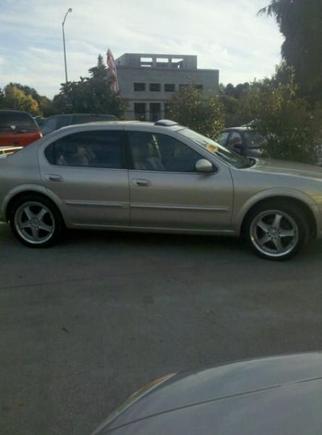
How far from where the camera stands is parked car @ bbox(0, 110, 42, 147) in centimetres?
1377

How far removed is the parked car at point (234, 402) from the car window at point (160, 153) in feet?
13.0

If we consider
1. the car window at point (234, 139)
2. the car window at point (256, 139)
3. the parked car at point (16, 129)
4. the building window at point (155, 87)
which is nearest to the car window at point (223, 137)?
the car window at point (234, 139)

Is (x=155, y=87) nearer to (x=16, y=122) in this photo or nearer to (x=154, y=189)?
(x=16, y=122)

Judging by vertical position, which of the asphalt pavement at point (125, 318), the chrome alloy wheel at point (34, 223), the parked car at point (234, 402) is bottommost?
the asphalt pavement at point (125, 318)

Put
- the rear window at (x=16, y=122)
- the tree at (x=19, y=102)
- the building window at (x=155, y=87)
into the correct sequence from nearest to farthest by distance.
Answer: the rear window at (x=16, y=122) < the tree at (x=19, y=102) < the building window at (x=155, y=87)

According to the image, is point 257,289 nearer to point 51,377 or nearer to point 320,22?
point 51,377

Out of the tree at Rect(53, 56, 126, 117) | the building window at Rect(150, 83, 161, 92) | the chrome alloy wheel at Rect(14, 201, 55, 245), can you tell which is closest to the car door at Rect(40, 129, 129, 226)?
the chrome alloy wheel at Rect(14, 201, 55, 245)

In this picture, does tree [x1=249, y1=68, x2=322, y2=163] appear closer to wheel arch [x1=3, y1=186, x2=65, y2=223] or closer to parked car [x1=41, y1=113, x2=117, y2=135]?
wheel arch [x1=3, y1=186, x2=65, y2=223]

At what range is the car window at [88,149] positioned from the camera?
6.16 m

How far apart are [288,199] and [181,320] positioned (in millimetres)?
2209

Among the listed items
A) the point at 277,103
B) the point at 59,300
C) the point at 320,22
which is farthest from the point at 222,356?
the point at 320,22

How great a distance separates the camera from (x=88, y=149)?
626 centimetres

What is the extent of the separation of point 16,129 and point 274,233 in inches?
398

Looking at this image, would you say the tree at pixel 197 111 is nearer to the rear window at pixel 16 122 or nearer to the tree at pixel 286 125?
the tree at pixel 286 125
